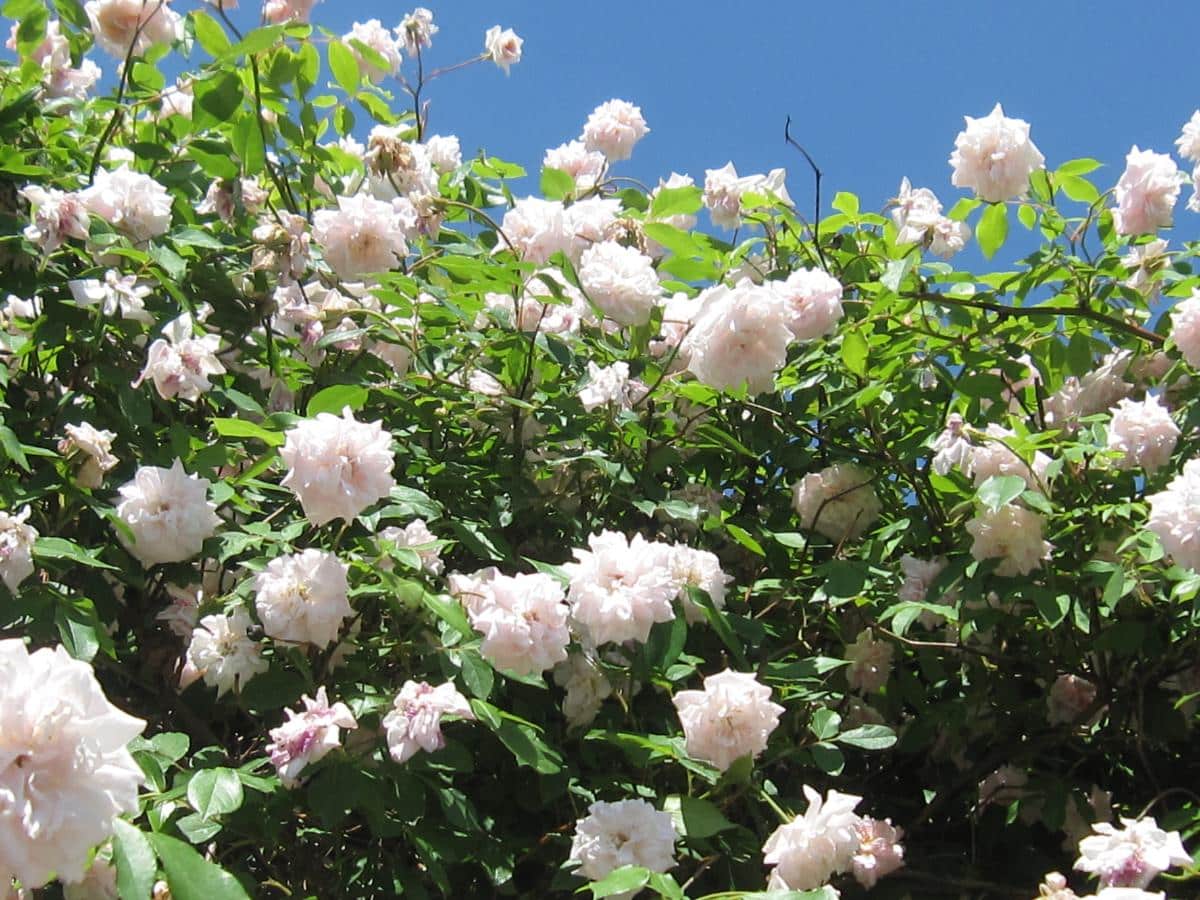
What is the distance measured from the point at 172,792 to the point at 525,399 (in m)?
0.97

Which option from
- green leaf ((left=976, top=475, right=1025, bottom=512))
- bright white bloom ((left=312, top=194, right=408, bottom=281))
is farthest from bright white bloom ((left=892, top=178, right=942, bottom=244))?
bright white bloom ((left=312, top=194, right=408, bottom=281))

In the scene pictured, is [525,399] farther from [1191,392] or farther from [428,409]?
[1191,392]

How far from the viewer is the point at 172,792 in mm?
1632

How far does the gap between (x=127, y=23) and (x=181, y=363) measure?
0.87m

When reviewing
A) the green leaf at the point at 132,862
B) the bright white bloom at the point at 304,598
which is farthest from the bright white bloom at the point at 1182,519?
the green leaf at the point at 132,862

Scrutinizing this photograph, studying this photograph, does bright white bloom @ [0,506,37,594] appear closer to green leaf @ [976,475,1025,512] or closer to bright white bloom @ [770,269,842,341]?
bright white bloom @ [770,269,842,341]

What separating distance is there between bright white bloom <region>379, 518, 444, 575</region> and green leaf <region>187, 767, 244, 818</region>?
38 centimetres

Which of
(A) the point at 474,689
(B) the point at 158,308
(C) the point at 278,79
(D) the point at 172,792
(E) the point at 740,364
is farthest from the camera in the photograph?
(C) the point at 278,79

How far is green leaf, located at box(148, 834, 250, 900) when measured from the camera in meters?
Result: 1.25

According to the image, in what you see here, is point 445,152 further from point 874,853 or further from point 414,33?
point 874,853

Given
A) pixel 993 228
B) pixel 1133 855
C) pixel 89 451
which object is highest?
pixel 993 228

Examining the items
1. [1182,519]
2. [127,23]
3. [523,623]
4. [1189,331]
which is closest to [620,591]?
[523,623]

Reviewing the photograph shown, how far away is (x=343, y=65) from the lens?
2.51 metres

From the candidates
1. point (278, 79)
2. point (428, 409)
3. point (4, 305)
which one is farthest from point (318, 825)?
point (278, 79)
